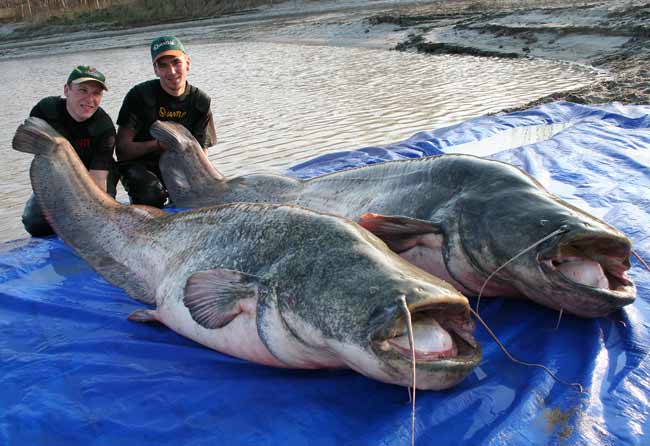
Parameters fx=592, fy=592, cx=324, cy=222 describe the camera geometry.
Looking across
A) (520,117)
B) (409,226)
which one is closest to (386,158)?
(520,117)

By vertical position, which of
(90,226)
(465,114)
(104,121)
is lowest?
(465,114)

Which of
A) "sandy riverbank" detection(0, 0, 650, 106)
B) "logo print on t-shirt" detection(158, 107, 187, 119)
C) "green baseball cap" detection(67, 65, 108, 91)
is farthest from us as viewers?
"sandy riverbank" detection(0, 0, 650, 106)

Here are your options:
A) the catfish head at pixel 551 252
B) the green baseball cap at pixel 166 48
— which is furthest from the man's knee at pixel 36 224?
the catfish head at pixel 551 252

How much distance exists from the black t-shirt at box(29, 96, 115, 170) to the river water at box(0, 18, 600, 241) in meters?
1.22

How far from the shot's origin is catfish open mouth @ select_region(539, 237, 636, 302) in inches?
85.1

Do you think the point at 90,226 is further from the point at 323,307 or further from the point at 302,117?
the point at 302,117

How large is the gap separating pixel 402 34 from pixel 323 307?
55.3 ft

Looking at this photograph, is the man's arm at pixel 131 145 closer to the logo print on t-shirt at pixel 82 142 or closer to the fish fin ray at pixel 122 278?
the logo print on t-shirt at pixel 82 142

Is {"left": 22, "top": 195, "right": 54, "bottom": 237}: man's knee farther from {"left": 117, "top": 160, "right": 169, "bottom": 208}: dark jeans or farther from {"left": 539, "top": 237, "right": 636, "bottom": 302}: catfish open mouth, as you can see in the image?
{"left": 539, "top": 237, "right": 636, "bottom": 302}: catfish open mouth

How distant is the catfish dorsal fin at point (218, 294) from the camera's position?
211 cm

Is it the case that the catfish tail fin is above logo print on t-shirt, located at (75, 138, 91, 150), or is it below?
above

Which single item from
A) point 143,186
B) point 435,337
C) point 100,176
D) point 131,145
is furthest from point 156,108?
point 435,337

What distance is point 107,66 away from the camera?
57.2 feet

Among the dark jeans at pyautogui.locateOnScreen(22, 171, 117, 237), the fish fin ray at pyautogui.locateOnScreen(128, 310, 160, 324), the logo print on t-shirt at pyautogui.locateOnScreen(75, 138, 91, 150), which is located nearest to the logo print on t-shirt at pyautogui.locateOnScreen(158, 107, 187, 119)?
the logo print on t-shirt at pyautogui.locateOnScreen(75, 138, 91, 150)
